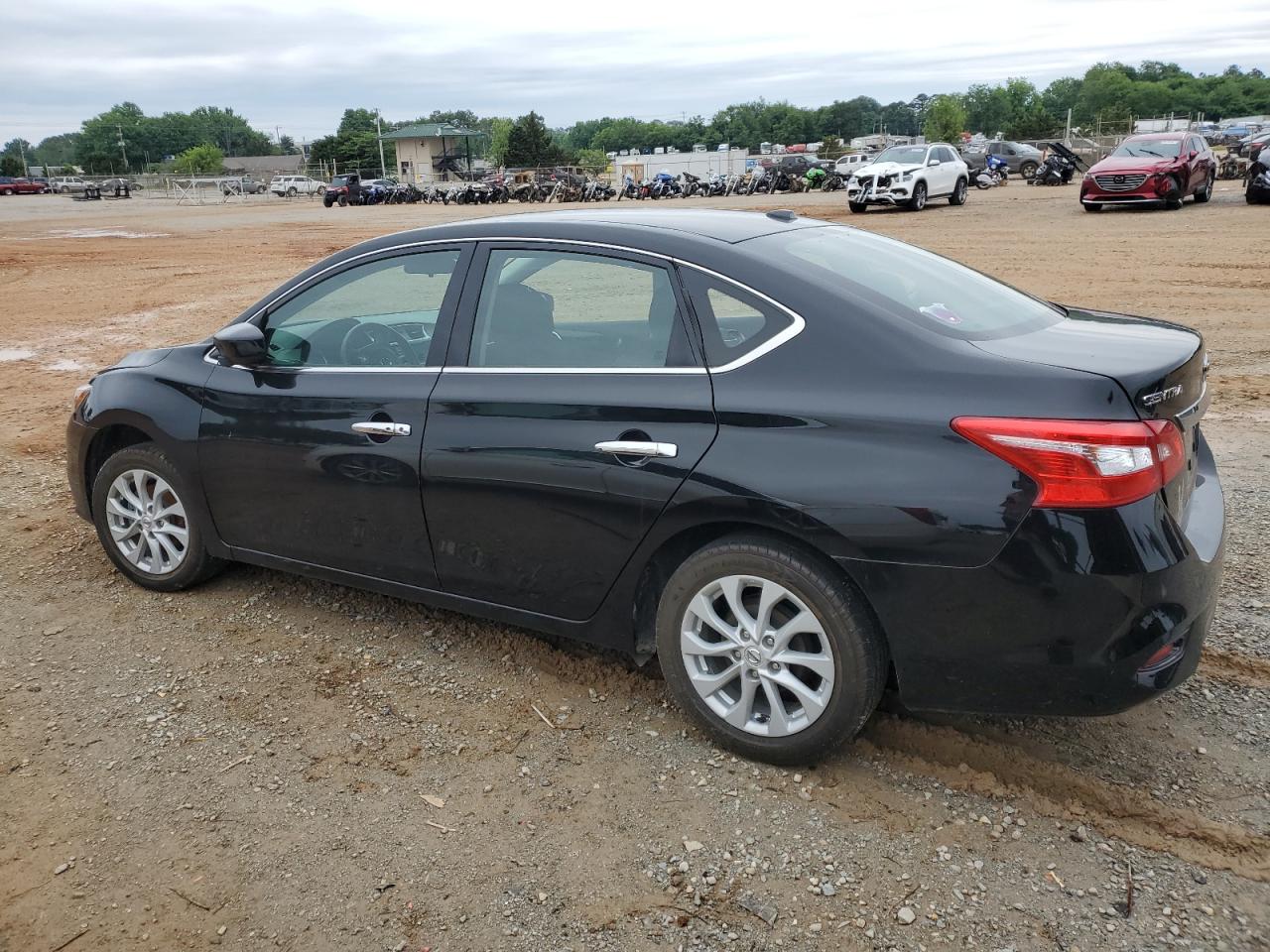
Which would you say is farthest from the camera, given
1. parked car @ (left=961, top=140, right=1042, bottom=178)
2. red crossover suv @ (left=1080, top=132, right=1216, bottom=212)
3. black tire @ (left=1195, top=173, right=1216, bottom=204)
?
parked car @ (left=961, top=140, right=1042, bottom=178)

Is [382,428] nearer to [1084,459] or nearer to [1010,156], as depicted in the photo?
[1084,459]

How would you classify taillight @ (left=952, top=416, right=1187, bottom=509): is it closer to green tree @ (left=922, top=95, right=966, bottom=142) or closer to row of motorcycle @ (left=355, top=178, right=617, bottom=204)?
row of motorcycle @ (left=355, top=178, right=617, bottom=204)

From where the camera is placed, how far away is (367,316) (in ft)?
14.3

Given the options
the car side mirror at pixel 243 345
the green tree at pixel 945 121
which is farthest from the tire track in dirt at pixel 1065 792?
the green tree at pixel 945 121

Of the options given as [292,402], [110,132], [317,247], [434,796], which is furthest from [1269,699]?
[110,132]

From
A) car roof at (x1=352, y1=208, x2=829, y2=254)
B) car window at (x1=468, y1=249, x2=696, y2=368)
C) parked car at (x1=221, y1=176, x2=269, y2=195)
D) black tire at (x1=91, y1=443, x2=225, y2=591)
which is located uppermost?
parked car at (x1=221, y1=176, x2=269, y2=195)

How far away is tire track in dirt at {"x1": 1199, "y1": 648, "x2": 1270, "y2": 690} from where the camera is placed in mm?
3740

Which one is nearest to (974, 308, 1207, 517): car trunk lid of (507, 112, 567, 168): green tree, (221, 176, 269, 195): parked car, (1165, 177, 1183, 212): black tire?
(1165, 177, 1183, 212): black tire

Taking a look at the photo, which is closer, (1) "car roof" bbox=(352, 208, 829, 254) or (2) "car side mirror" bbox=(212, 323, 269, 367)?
(1) "car roof" bbox=(352, 208, 829, 254)

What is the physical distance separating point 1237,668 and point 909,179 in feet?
79.6

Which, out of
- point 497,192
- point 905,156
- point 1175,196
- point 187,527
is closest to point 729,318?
point 187,527

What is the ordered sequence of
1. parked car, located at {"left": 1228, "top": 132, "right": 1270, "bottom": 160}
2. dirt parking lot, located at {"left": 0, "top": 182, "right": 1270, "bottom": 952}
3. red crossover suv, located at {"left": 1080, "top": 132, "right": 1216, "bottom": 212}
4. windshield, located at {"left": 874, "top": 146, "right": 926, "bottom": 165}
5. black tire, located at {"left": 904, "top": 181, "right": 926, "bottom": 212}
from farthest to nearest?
parked car, located at {"left": 1228, "top": 132, "right": 1270, "bottom": 160} < windshield, located at {"left": 874, "top": 146, "right": 926, "bottom": 165} < black tire, located at {"left": 904, "top": 181, "right": 926, "bottom": 212} < red crossover suv, located at {"left": 1080, "top": 132, "right": 1216, "bottom": 212} < dirt parking lot, located at {"left": 0, "top": 182, "right": 1270, "bottom": 952}

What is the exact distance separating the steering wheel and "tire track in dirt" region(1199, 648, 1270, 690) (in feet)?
10.2

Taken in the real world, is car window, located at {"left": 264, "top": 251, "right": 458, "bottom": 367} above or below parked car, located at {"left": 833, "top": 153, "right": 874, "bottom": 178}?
below
